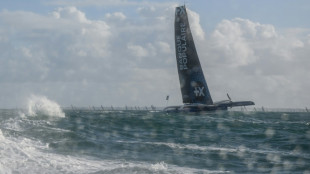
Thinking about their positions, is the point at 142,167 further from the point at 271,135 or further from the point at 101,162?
the point at 271,135

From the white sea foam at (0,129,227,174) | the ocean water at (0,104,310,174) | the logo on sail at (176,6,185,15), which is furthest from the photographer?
the logo on sail at (176,6,185,15)

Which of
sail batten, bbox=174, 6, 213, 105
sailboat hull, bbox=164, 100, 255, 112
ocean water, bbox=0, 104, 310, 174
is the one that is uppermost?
sail batten, bbox=174, 6, 213, 105

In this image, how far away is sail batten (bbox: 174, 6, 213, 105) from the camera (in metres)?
47.3

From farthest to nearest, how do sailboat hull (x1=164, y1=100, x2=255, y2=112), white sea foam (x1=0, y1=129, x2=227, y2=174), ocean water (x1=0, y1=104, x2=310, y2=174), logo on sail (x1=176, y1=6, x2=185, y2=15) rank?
logo on sail (x1=176, y1=6, x2=185, y2=15), sailboat hull (x1=164, y1=100, x2=255, y2=112), ocean water (x1=0, y1=104, x2=310, y2=174), white sea foam (x1=0, y1=129, x2=227, y2=174)

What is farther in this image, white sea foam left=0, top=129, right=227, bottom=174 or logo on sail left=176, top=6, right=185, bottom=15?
logo on sail left=176, top=6, right=185, bottom=15

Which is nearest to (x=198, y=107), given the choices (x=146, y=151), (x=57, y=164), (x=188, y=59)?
(x=188, y=59)

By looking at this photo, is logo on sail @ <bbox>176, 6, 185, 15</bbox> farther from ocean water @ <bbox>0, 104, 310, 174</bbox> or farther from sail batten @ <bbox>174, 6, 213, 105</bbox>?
ocean water @ <bbox>0, 104, 310, 174</bbox>

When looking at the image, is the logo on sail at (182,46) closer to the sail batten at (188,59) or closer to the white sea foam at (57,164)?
the sail batten at (188,59)

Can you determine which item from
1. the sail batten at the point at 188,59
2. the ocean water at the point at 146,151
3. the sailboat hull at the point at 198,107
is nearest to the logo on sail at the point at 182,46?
the sail batten at the point at 188,59

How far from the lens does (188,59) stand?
47.3m

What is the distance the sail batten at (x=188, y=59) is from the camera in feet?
155

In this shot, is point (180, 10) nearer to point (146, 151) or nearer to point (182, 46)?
point (182, 46)

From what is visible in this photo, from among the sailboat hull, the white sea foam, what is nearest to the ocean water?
the white sea foam

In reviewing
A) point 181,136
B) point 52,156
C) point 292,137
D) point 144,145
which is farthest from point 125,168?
point 292,137
